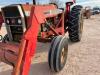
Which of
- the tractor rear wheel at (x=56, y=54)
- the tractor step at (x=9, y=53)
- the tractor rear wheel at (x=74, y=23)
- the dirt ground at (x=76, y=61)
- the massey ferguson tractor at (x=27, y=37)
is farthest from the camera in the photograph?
the tractor rear wheel at (x=74, y=23)

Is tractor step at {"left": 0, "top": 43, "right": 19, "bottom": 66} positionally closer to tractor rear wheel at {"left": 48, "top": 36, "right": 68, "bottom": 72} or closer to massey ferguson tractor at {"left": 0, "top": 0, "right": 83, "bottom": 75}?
massey ferguson tractor at {"left": 0, "top": 0, "right": 83, "bottom": 75}

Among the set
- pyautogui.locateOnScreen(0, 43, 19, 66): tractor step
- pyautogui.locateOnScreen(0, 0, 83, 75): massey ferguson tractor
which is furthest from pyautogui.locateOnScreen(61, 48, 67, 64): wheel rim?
pyautogui.locateOnScreen(0, 43, 19, 66): tractor step

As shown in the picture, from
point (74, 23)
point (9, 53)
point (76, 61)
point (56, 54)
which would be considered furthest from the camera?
point (74, 23)

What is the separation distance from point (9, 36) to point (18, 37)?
259 millimetres

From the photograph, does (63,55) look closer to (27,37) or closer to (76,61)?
(76,61)

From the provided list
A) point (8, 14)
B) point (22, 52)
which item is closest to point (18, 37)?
point (8, 14)

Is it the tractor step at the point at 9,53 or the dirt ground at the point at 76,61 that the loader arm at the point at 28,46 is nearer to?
the tractor step at the point at 9,53

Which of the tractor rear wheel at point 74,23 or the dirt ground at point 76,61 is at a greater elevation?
the tractor rear wheel at point 74,23

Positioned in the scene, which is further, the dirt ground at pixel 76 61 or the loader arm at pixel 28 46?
the dirt ground at pixel 76 61

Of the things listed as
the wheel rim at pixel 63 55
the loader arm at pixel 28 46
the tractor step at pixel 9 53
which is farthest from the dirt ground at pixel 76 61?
the loader arm at pixel 28 46

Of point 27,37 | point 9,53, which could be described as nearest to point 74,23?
point 9,53

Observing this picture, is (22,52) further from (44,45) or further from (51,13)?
(44,45)

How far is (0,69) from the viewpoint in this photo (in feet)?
23.2

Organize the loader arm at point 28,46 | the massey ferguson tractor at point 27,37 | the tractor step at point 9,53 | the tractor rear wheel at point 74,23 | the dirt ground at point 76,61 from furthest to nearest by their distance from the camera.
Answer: the tractor rear wheel at point 74,23, the dirt ground at point 76,61, the tractor step at point 9,53, the massey ferguson tractor at point 27,37, the loader arm at point 28,46
